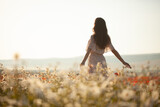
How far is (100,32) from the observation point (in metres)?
6.13

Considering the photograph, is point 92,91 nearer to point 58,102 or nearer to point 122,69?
point 58,102

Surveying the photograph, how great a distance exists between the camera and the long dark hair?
6.12 m

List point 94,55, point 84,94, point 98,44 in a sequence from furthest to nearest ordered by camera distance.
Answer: point 94,55, point 98,44, point 84,94

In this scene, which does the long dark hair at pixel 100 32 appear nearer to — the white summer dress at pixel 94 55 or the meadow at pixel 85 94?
the white summer dress at pixel 94 55

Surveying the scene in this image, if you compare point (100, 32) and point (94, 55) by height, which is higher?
point (100, 32)

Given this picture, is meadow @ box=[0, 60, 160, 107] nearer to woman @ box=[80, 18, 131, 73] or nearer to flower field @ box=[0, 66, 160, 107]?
flower field @ box=[0, 66, 160, 107]

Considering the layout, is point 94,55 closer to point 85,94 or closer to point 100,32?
point 100,32

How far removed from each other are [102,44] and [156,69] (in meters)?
2.45

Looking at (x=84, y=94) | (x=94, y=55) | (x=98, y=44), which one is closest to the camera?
(x=84, y=94)

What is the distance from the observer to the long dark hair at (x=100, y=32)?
612 cm

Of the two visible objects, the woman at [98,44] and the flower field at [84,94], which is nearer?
the flower field at [84,94]

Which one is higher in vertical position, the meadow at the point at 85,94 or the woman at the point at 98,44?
the woman at the point at 98,44

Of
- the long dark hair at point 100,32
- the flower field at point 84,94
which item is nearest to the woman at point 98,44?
the long dark hair at point 100,32

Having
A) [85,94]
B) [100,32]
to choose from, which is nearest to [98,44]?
[100,32]
